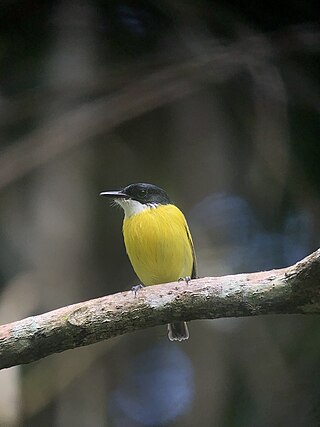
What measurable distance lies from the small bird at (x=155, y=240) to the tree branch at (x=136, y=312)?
954 millimetres

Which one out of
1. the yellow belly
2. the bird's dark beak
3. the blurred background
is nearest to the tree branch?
the yellow belly

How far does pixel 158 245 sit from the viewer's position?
10.7 feet

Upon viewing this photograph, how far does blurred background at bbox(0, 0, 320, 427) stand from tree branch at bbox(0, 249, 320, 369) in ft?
4.41

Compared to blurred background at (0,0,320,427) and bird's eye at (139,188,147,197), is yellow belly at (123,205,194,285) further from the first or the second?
blurred background at (0,0,320,427)

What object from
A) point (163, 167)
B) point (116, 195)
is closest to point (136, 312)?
point (116, 195)

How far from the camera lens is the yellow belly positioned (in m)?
3.27

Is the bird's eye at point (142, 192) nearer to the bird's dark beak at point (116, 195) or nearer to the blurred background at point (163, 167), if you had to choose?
the bird's dark beak at point (116, 195)

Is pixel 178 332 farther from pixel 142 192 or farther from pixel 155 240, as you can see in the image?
pixel 142 192

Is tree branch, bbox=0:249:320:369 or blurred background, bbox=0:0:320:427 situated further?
blurred background, bbox=0:0:320:427

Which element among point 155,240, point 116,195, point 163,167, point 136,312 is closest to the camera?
point 136,312

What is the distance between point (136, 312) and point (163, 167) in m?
1.86

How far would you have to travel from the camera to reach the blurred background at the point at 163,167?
12.2ft

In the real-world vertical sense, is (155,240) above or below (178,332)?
above

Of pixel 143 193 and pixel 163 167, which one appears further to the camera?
pixel 163 167
